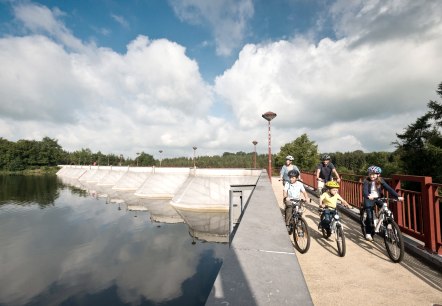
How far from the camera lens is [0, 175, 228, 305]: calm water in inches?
514

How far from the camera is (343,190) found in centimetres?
1105

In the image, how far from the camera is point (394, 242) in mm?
4793

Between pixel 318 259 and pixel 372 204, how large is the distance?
2035 millimetres

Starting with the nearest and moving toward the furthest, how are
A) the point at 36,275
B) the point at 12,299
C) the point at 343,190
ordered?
the point at 343,190 < the point at 12,299 < the point at 36,275

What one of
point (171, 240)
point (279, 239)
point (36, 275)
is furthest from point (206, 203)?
point (279, 239)

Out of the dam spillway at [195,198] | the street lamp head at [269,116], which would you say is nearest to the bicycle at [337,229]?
the dam spillway at [195,198]

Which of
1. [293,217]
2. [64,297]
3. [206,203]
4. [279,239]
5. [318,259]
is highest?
[279,239]

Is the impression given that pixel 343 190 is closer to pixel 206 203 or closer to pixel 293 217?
pixel 293 217

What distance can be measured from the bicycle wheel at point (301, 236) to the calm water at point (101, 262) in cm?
937

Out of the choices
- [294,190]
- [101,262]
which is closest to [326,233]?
[294,190]

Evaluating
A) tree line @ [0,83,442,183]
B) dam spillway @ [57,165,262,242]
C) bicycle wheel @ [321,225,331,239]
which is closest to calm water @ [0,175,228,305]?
dam spillway @ [57,165,262,242]

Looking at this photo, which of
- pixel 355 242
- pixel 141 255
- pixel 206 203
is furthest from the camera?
pixel 206 203

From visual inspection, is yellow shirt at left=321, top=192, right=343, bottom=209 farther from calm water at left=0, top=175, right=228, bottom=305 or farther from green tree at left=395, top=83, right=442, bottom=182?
green tree at left=395, top=83, right=442, bottom=182

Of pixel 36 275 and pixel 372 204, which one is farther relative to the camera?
pixel 36 275
